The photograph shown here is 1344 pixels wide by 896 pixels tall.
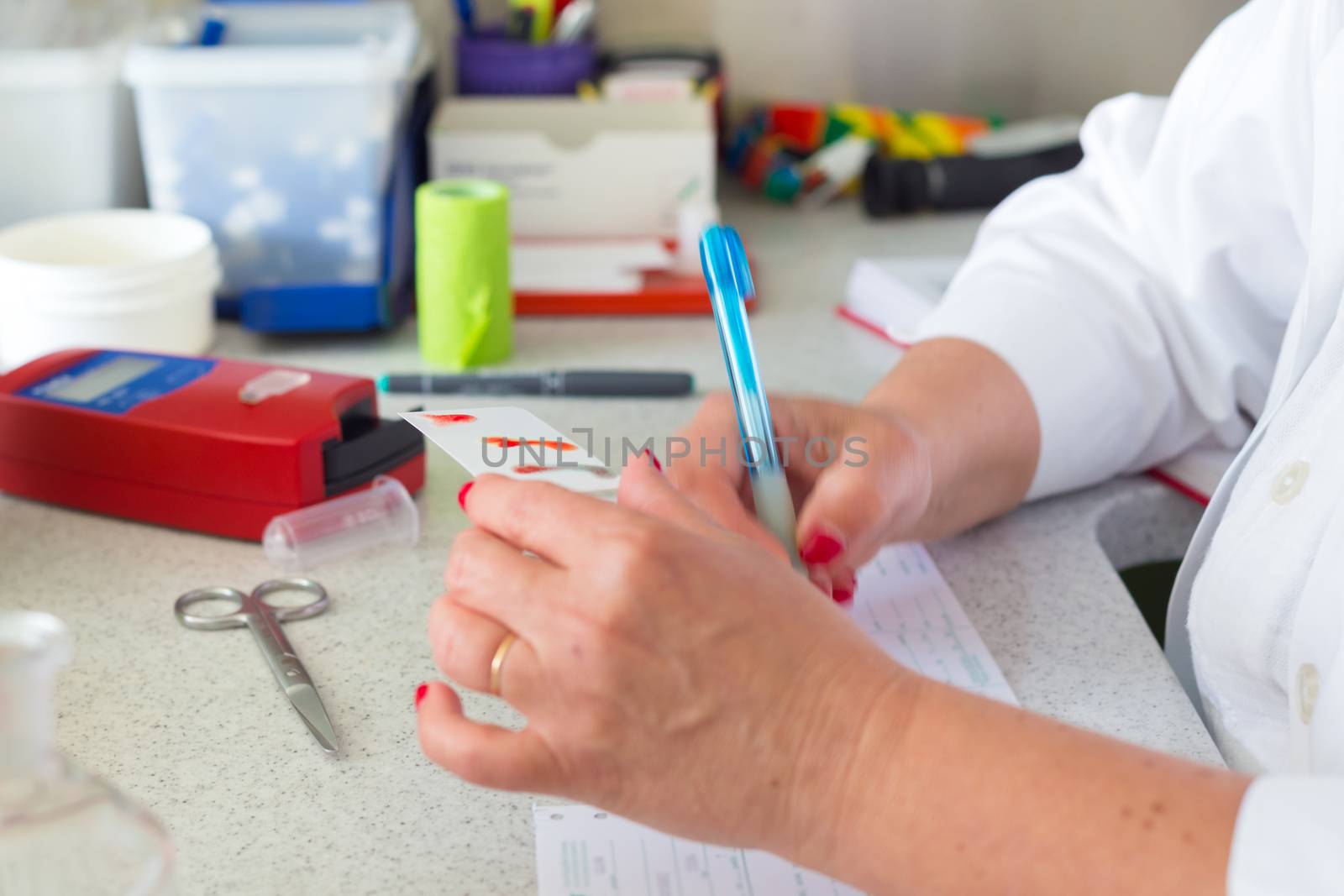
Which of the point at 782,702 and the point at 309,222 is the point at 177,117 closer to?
the point at 309,222

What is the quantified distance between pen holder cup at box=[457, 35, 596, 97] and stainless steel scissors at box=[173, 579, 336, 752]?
97 centimetres

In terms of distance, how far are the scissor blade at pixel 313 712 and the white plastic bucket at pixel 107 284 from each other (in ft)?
1.55

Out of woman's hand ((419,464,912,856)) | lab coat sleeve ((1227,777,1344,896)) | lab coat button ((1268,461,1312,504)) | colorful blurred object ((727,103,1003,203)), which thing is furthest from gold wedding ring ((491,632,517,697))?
colorful blurred object ((727,103,1003,203))

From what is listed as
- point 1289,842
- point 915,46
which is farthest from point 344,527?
point 915,46

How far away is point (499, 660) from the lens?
47cm

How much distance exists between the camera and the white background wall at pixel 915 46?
1787 millimetres

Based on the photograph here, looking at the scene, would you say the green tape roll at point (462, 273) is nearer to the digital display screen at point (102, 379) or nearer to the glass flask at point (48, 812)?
the digital display screen at point (102, 379)

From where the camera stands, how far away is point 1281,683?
597 mm

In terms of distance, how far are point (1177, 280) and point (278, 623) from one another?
59 cm

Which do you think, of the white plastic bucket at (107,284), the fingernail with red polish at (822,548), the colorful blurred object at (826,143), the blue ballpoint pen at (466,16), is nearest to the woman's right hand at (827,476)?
the fingernail with red polish at (822,548)

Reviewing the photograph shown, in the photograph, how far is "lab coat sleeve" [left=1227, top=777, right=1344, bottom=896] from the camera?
0.41 metres

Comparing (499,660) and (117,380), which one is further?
(117,380)

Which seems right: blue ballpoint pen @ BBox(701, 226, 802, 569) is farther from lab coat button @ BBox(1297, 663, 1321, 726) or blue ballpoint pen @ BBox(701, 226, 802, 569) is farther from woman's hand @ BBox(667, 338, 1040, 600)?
lab coat button @ BBox(1297, 663, 1321, 726)

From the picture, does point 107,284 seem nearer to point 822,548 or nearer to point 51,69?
point 51,69
